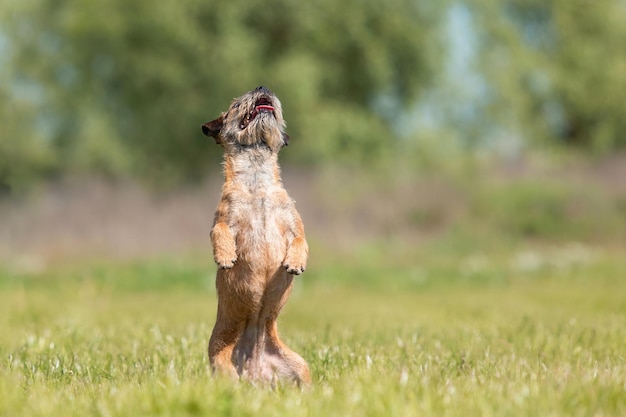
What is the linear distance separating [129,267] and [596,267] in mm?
10459

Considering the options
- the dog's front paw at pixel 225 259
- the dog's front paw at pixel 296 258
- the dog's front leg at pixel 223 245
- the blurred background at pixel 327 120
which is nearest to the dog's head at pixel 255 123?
the dog's front leg at pixel 223 245

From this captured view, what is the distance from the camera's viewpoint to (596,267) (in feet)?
58.1

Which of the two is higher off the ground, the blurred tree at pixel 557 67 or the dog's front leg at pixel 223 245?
the blurred tree at pixel 557 67

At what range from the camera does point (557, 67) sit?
3778cm

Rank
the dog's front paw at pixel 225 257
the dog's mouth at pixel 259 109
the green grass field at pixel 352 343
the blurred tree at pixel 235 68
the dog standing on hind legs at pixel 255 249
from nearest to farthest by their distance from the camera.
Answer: the green grass field at pixel 352 343 < the dog's front paw at pixel 225 257 < the dog standing on hind legs at pixel 255 249 < the dog's mouth at pixel 259 109 < the blurred tree at pixel 235 68

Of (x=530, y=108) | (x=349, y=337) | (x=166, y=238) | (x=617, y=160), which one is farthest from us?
(x=530, y=108)

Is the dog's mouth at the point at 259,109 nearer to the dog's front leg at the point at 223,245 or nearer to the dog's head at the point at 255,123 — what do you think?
the dog's head at the point at 255,123

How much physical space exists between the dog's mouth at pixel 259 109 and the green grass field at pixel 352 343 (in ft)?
5.34

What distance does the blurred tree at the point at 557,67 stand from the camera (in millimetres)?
36469

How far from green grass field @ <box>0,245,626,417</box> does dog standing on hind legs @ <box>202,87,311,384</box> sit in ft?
1.11

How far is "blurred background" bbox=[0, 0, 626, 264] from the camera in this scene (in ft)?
77.1

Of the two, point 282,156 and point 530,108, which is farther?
point 530,108

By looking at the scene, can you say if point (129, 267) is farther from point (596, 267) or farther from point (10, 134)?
point (10, 134)

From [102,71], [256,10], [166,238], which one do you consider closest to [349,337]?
[166,238]
